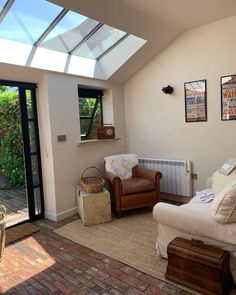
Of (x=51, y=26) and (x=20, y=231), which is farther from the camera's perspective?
(x=20, y=231)

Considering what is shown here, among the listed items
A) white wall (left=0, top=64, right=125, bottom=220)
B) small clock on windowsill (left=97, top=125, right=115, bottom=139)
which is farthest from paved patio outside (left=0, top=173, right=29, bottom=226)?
small clock on windowsill (left=97, top=125, right=115, bottom=139)

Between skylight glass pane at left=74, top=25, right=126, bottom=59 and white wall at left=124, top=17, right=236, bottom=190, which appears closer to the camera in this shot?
white wall at left=124, top=17, right=236, bottom=190

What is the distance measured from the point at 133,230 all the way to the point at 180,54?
8.88 feet

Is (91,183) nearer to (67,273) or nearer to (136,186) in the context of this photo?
(136,186)

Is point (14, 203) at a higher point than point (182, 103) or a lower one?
lower

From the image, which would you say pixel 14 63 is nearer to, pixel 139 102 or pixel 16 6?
pixel 16 6

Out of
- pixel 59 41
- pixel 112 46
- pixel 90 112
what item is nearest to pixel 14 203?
pixel 90 112

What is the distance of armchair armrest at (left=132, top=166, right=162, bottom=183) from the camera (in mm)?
3613

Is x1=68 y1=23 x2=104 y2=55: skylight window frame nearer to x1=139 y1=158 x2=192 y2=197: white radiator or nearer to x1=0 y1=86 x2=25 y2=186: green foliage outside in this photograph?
x1=0 y1=86 x2=25 y2=186: green foliage outside

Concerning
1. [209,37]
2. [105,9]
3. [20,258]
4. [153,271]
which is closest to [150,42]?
[209,37]

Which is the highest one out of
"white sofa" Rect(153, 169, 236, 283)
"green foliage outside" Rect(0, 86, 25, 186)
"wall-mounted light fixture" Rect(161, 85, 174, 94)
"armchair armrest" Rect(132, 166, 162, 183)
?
"wall-mounted light fixture" Rect(161, 85, 174, 94)

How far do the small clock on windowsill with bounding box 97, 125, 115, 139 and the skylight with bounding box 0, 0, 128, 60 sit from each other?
1.18 meters

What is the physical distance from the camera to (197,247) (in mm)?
1968

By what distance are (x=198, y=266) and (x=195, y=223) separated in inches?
12.8
